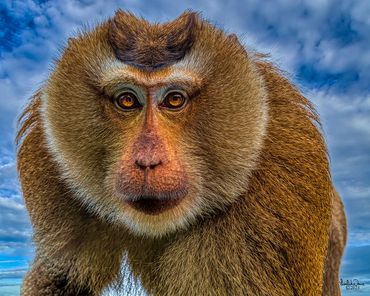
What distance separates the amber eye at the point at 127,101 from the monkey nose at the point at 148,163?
0.52 meters

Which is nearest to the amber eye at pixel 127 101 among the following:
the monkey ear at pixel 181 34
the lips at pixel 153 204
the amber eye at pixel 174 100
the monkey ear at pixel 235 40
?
the amber eye at pixel 174 100

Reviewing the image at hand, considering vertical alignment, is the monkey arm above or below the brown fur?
below

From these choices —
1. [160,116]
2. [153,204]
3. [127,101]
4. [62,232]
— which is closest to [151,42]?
[127,101]

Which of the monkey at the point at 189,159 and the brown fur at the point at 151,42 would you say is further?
the brown fur at the point at 151,42

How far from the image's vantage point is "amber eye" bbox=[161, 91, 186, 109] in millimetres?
4219

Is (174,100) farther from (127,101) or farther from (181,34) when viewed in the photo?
(181,34)

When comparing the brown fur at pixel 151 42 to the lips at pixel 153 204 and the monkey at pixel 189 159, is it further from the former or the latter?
the lips at pixel 153 204

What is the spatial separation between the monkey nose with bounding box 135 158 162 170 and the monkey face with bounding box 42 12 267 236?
0.41 feet

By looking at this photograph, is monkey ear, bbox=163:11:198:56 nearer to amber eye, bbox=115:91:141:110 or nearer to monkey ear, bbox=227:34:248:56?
monkey ear, bbox=227:34:248:56

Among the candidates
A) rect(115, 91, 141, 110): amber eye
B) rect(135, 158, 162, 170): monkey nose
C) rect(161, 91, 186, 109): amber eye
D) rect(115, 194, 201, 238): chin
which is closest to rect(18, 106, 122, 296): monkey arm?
rect(115, 194, 201, 238): chin

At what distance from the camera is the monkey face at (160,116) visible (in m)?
4.17

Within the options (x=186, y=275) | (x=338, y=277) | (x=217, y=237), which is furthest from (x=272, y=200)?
(x=338, y=277)

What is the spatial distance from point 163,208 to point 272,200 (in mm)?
884

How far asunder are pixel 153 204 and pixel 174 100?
75cm
